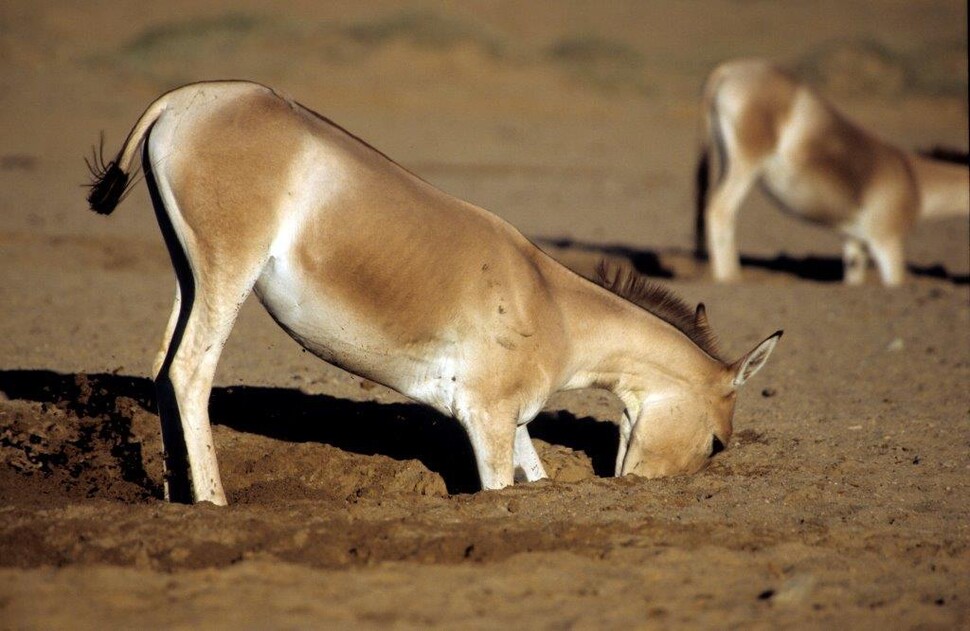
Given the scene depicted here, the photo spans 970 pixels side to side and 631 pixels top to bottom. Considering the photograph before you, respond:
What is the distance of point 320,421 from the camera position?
7.00 m

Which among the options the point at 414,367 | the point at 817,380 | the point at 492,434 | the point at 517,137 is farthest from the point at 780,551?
the point at 517,137

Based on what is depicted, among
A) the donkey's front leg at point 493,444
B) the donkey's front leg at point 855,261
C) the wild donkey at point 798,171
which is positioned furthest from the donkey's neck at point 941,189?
the donkey's front leg at point 493,444

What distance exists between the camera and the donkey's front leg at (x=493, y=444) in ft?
17.8

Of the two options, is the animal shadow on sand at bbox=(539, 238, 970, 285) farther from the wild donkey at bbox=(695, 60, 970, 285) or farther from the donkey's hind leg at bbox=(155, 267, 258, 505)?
the donkey's hind leg at bbox=(155, 267, 258, 505)

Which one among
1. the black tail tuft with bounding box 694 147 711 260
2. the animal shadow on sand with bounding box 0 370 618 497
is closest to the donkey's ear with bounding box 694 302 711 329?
the animal shadow on sand with bounding box 0 370 618 497

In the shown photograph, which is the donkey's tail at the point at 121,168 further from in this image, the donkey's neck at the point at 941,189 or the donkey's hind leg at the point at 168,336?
the donkey's neck at the point at 941,189

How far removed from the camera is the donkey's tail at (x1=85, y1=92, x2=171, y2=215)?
208 inches

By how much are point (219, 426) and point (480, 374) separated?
2010mm

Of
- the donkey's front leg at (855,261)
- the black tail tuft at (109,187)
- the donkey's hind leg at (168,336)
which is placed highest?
the black tail tuft at (109,187)

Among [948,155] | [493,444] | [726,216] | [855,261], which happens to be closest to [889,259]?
[855,261]

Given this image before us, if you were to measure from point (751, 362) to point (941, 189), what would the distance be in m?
8.10

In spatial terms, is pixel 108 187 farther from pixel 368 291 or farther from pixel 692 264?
pixel 692 264

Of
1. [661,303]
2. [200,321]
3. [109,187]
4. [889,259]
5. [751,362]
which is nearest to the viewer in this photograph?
[200,321]

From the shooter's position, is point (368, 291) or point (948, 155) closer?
point (368, 291)
